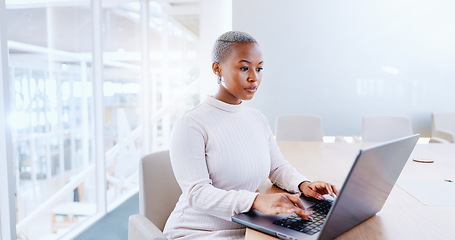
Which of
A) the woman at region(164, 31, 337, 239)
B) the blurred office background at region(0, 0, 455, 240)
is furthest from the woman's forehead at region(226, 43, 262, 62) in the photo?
the blurred office background at region(0, 0, 455, 240)

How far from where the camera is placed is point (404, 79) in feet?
14.6

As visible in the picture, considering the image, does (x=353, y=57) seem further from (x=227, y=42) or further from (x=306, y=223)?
(x=306, y=223)

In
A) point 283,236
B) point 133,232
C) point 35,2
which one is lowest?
point 133,232

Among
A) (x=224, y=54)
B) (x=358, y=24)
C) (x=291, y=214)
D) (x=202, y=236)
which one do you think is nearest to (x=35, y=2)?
(x=224, y=54)

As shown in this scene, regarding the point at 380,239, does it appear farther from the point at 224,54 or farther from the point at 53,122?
the point at 53,122

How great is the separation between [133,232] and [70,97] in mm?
2115

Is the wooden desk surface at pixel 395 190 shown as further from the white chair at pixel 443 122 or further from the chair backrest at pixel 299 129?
the white chair at pixel 443 122

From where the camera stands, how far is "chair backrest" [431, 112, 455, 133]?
13.8 feet

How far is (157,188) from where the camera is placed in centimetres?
142

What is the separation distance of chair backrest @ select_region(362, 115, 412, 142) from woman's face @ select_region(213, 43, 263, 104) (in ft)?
7.81

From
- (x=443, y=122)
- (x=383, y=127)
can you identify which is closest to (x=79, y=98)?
(x=383, y=127)

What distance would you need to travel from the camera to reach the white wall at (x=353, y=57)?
439 cm

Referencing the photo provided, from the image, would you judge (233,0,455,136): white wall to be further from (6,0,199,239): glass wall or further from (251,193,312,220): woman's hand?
(251,193,312,220): woman's hand

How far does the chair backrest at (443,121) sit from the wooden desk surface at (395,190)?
6.19 ft
